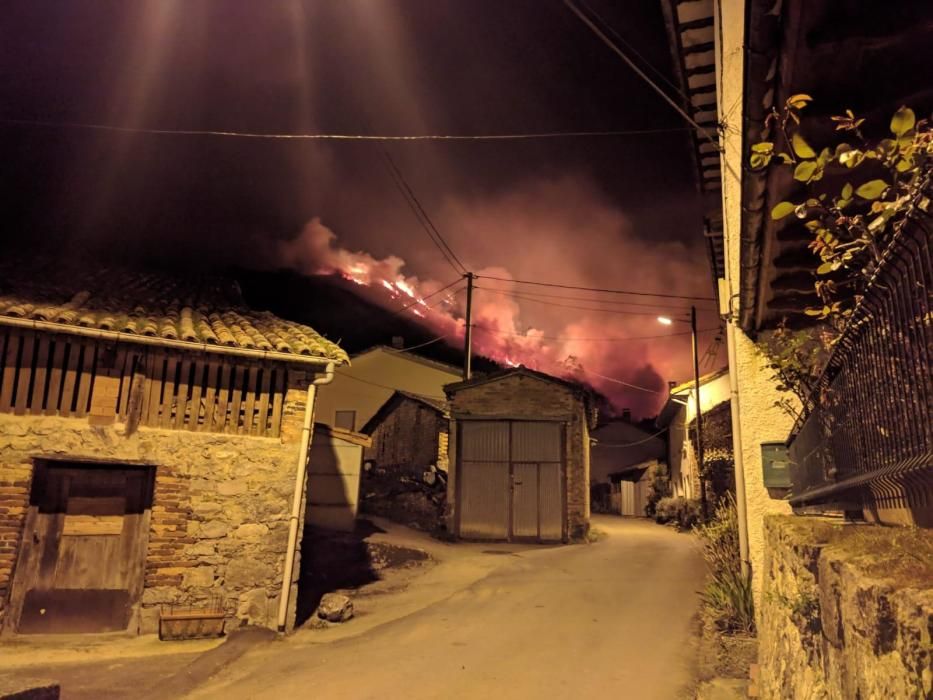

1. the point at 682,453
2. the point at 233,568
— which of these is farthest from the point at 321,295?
the point at 233,568

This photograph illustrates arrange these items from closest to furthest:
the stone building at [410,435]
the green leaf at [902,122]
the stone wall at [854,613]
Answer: the stone wall at [854,613] → the green leaf at [902,122] → the stone building at [410,435]

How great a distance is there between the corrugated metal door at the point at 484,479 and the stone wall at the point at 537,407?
0.34m

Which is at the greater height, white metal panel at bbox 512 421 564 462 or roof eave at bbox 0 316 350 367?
roof eave at bbox 0 316 350 367

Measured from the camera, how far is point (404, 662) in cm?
656

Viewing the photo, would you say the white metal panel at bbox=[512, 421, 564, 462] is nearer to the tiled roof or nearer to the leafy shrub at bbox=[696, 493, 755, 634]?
the leafy shrub at bbox=[696, 493, 755, 634]

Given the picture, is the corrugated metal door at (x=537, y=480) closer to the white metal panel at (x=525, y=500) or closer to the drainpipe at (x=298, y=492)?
the white metal panel at (x=525, y=500)

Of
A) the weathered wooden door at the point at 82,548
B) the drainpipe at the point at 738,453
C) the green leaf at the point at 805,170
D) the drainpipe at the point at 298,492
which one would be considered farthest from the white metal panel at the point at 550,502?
the green leaf at the point at 805,170

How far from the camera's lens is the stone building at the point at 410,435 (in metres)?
18.7

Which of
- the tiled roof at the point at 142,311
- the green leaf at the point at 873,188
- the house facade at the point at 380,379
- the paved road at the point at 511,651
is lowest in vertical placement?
the paved road at the point at 511,651

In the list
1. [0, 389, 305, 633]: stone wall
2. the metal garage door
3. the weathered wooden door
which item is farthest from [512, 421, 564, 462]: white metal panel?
the weathered wooden door

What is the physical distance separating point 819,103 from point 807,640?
2351 mm

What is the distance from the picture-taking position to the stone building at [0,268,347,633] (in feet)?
23.7

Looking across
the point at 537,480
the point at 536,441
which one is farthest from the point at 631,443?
the point at 537,480

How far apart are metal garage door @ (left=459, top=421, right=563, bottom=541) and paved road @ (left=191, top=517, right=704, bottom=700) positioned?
5618 mm
